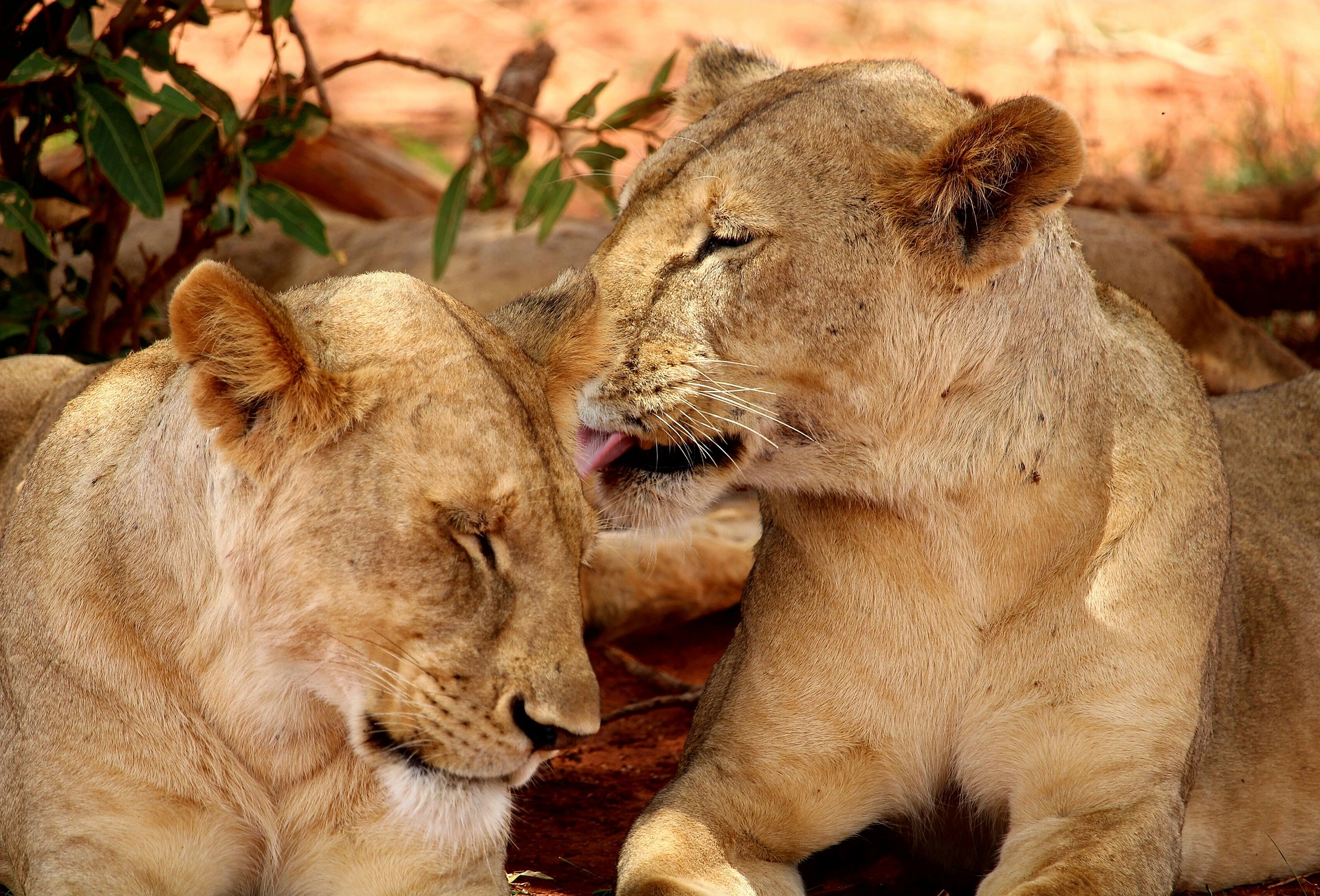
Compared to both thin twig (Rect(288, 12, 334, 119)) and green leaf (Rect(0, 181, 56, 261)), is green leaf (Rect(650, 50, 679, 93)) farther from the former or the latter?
green leaf (Rect(0, 181, 56, 261))

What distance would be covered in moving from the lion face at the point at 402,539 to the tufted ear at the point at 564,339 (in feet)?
0.89

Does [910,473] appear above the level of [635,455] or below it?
above

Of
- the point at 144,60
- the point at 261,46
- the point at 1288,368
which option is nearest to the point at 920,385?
the point at 144,60

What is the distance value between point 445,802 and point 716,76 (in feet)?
6.67

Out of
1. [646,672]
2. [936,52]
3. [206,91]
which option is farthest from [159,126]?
[936,52]

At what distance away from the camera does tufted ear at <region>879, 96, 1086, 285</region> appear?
9.18 ft

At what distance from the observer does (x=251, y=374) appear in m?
2.33

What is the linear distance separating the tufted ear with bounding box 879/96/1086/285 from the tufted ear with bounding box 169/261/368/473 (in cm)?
121

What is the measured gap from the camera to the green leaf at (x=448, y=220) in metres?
5.30

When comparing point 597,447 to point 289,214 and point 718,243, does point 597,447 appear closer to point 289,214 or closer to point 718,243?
point 718,243

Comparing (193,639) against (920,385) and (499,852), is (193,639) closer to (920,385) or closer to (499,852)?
(499,852)

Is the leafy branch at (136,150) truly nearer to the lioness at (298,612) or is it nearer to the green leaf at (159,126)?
the green leaf at (159,126)

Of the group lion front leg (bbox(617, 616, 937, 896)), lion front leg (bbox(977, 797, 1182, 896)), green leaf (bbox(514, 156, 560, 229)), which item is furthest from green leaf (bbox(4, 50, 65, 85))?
lion front leg (bbox(977, 797, 1182, 896))

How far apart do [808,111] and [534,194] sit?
2398 mm
